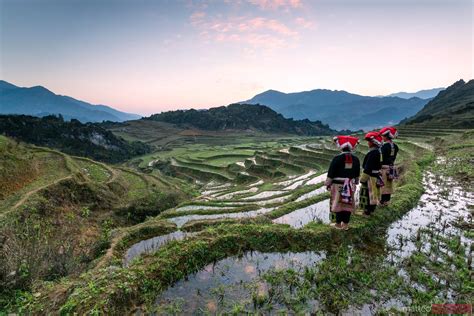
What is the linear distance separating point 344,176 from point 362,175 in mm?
1860

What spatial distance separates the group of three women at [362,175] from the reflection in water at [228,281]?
1442 millimetres

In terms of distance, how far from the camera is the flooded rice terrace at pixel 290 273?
4.86 m

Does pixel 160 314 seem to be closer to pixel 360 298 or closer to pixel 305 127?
pixel 360 298

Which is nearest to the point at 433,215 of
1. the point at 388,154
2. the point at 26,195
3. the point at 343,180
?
the point at 388,154

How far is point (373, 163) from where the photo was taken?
8234mm

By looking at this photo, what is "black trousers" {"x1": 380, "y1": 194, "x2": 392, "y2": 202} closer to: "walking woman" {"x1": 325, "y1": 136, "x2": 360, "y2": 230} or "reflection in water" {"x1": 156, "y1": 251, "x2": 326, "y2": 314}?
"walking woman" {"x1": 325, "y1": 136, "x2": 360, "y2": 230}

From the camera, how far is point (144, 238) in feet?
28.6

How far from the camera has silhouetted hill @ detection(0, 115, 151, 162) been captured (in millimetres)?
66250

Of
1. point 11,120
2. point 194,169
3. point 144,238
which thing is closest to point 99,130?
point 11,120

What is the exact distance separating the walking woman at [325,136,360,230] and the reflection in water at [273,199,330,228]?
2.56 metres

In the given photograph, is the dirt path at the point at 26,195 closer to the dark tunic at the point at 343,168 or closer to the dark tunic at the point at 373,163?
A: the dark tunic at the point at 343,168

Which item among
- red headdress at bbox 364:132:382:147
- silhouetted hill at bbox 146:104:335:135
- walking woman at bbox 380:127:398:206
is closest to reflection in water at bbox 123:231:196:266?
red headdress at bbox 364:132:382:147

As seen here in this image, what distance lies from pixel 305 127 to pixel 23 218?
158m

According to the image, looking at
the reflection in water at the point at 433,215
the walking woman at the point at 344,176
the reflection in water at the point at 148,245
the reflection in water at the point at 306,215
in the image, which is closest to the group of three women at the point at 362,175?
the walking woman at the point at 344,176
